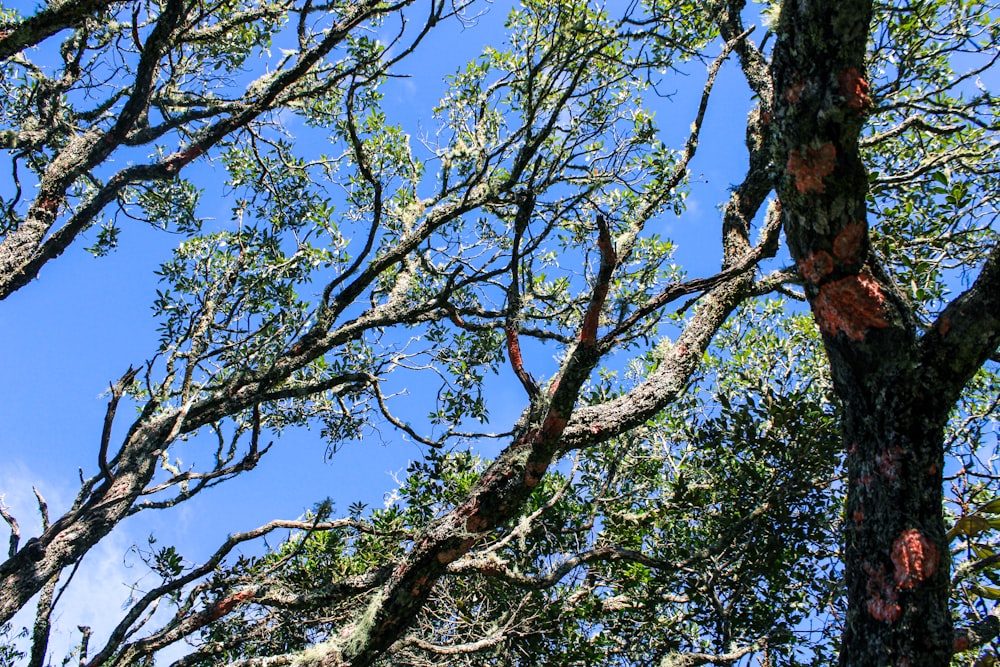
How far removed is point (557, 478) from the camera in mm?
7918

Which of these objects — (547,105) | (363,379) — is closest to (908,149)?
(547,105)

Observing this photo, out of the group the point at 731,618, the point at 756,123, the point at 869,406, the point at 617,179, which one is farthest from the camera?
the point at 617,179

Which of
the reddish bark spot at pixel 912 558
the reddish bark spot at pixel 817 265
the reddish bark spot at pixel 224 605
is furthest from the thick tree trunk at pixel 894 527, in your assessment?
the reddish bark spot at pixel 224 605

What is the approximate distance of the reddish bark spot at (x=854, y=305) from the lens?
329cm

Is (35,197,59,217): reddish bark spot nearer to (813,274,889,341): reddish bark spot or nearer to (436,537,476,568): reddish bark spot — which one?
(436,537,476,568): reddish bark spot

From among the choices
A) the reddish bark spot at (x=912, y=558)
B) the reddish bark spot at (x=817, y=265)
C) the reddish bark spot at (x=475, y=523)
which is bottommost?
the reddish bark spot at (x=912, y=558)

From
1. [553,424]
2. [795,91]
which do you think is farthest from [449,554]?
[795,91]

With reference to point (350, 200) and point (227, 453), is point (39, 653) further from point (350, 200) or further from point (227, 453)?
point (350, 200)

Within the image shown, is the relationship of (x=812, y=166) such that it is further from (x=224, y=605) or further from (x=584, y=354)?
(x=224, y=605)

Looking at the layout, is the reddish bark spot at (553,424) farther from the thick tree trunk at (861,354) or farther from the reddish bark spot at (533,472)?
the thick tree trunk at (861,354)

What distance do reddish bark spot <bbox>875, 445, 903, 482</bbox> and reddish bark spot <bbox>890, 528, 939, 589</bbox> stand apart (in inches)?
9.7

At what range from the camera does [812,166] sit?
3205 mm

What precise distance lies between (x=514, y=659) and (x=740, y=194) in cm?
477

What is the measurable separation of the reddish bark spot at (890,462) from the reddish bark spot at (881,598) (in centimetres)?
42
